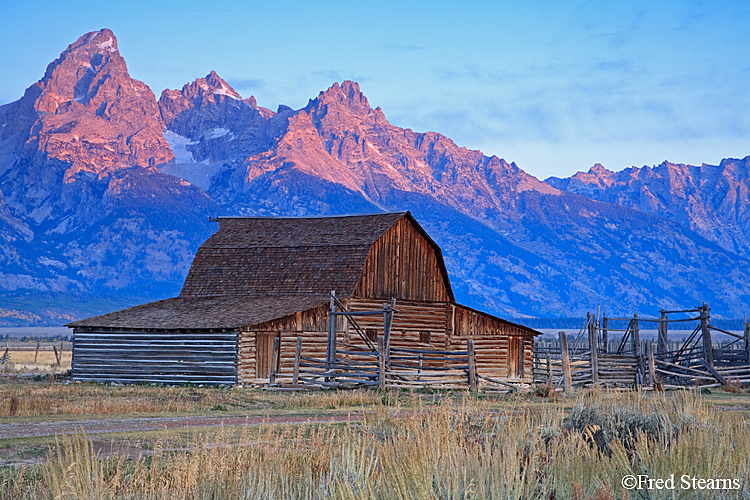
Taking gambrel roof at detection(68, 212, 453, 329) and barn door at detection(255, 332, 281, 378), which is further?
gambrel roof at detection(68, 212, 453, 329)

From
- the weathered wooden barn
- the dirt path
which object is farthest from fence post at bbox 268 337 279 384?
the dirt path

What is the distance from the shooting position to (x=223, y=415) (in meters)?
17.2

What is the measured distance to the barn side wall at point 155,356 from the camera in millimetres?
29578

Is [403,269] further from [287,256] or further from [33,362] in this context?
[33,362]

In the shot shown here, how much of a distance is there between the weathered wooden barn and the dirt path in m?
12.1

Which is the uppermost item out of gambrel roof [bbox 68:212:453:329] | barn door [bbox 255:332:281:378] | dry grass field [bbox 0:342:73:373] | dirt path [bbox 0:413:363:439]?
gambrel roof [bbox 68:212:453:329]

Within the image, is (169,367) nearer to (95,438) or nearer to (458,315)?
(458,315)

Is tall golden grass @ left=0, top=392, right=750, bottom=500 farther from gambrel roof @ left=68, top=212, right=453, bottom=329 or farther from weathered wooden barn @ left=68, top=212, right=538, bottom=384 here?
gambrel roof @ left=68, top=212, right=453, bottom=329

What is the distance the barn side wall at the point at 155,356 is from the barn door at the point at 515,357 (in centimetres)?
1450

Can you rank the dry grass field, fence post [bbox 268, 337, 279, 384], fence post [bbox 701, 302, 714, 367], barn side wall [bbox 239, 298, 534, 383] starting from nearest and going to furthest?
fence post [bbox 268, 337, 279, 384] < barn side wall [bbox 239, 298, 534, 383] < fence post [bbox 701, 302, 714, 367] < the dry grass field

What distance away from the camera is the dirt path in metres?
13.5

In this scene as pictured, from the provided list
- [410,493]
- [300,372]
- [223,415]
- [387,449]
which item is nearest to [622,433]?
[387,449]

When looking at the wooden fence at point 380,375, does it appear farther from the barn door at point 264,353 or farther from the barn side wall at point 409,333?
the barn door at point 264,353

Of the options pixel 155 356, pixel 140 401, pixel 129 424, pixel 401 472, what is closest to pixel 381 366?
pixel 140 401
